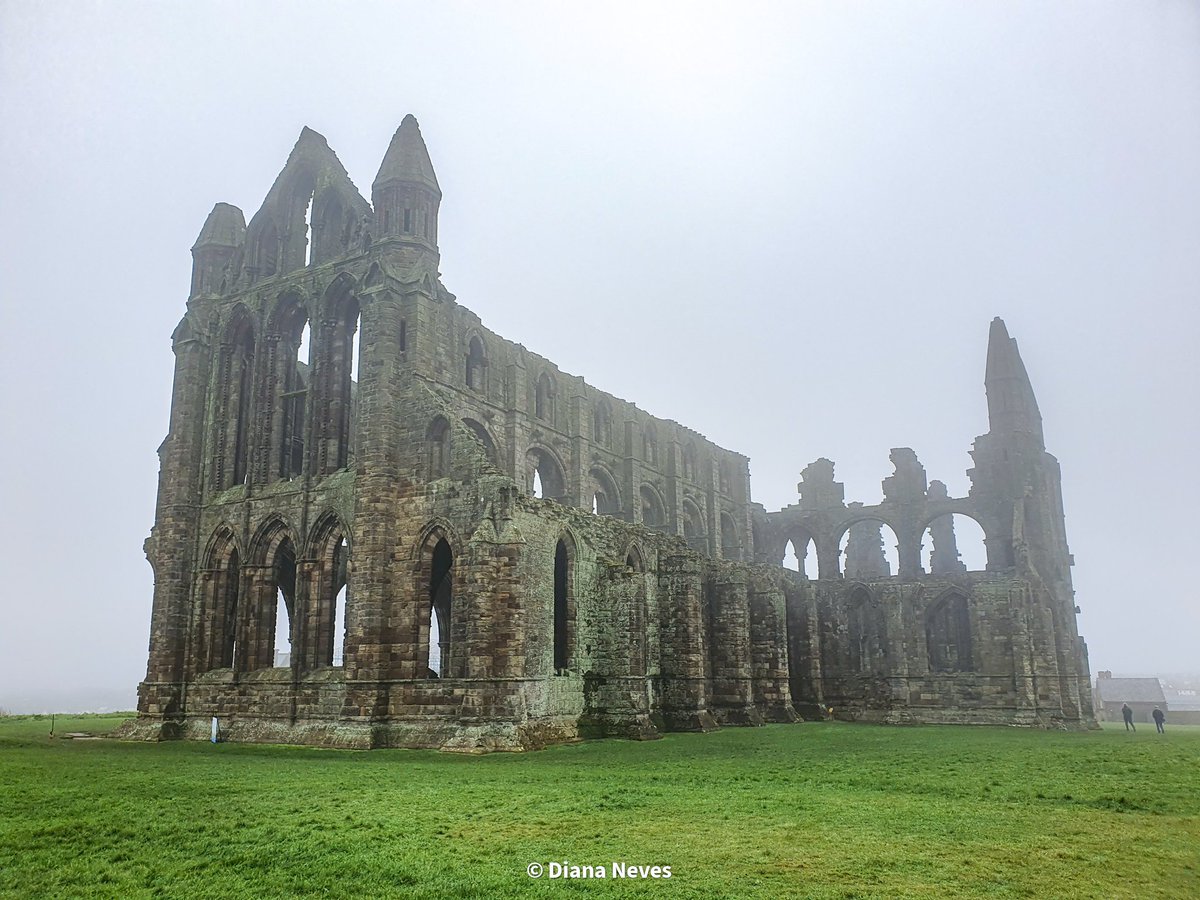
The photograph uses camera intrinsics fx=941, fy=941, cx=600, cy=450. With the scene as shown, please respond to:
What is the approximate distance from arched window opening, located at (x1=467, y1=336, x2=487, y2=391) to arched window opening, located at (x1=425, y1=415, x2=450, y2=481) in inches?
280

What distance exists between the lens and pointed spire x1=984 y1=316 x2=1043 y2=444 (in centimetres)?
4469

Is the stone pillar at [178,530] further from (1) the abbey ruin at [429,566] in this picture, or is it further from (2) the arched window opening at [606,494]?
(2) the arched window opening at [606,494]

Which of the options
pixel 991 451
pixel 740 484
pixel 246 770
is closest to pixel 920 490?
pixel 991 451

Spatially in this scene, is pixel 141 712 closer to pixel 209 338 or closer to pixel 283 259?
pixel 209 338

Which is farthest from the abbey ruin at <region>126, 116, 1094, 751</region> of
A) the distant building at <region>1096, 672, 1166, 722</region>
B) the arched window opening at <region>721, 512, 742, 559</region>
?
the distant building at <region>1096, 672, 1166, 722</region>

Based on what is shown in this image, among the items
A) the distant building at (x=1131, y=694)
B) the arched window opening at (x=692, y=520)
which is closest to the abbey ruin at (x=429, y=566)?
the arched window opening at (x=692, y=520)

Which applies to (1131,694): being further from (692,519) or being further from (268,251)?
(268,251)

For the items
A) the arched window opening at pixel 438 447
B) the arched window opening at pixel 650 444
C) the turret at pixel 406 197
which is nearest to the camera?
the arched window opening at pixel 438 447

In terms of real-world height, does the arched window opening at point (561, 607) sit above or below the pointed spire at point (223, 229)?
below

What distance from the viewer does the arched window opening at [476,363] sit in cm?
3306

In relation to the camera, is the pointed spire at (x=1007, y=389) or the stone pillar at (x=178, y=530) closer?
the stone pillar at (x=178, y=530)

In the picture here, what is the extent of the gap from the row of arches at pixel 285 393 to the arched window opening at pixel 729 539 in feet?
86.9

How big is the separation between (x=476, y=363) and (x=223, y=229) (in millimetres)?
9717

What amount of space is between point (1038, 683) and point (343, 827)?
33.9 meters
